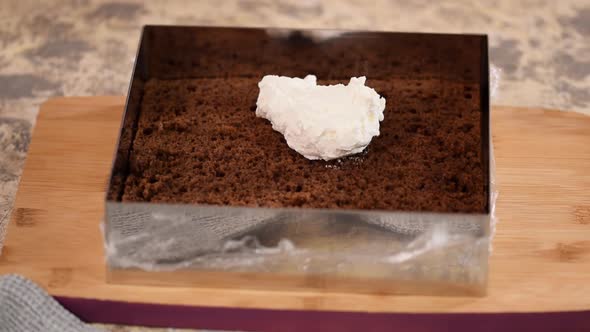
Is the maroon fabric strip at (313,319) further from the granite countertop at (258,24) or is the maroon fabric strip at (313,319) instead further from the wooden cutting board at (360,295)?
the granite countertop at (258,24)

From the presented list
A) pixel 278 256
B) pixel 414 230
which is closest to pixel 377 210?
pixel 414 230

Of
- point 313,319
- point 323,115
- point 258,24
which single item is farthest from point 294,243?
point 258,24

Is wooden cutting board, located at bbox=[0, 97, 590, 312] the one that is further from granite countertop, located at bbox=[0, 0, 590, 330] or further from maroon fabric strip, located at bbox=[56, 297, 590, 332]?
granite countertop, located at bbox=[0, 0, 590, 330]

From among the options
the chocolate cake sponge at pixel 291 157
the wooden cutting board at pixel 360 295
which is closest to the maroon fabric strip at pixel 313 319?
the wooden cutting board at pixel 360 295

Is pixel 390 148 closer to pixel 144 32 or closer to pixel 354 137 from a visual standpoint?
pixel 354 137

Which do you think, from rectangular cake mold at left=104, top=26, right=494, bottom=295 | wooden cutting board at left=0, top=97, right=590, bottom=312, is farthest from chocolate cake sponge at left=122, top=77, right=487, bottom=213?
wooden cutting board at left=0, top=97, right=590, bottom=312
